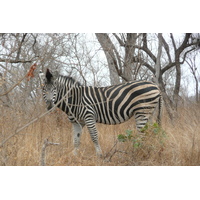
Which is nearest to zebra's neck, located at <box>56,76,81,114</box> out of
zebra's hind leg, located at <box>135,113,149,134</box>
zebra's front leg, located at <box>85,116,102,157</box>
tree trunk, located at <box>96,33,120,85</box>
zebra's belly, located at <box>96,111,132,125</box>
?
zebra's front leg, located at <box>85,116,102,157</box>

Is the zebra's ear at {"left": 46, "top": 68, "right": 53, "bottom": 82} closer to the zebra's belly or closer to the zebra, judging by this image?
the zebra

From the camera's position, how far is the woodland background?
422 cm

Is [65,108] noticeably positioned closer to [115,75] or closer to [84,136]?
[84,136]

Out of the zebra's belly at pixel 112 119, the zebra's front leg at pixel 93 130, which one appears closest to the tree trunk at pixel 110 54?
the zebra's belly at pixel 112 119

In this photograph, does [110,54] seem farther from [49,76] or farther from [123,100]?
[49,76]

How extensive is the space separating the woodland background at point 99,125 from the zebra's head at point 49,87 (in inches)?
12.0

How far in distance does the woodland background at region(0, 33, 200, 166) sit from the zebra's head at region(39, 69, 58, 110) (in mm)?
305

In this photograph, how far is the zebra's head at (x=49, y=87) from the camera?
192 inches

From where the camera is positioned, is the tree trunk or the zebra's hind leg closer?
the zebra's hind leg

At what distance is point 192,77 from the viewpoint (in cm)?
801

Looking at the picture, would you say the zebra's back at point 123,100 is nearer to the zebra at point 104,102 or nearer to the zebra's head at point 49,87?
the zebra at point 104,102

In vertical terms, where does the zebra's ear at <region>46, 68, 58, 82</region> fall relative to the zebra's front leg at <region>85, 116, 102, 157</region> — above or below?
above

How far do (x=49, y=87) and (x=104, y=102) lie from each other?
1.11 meters
